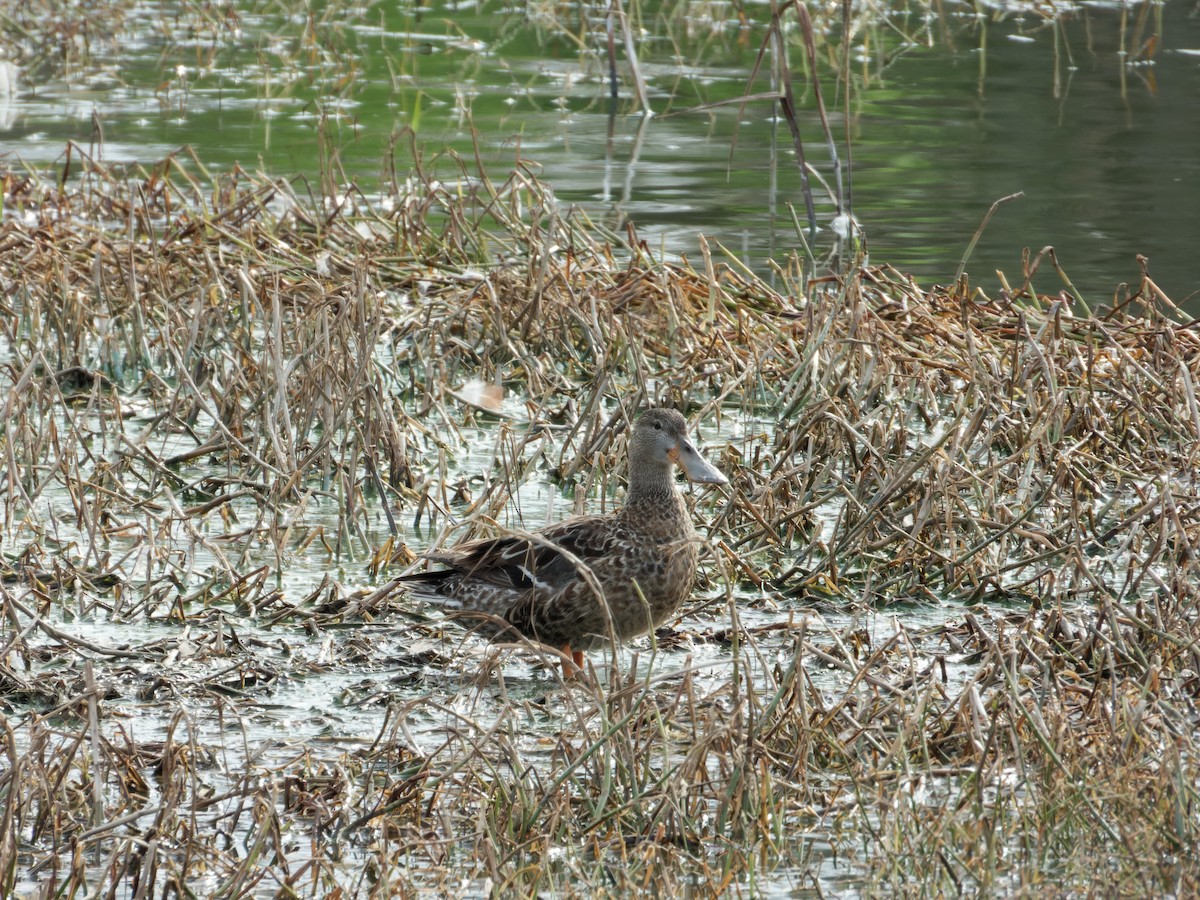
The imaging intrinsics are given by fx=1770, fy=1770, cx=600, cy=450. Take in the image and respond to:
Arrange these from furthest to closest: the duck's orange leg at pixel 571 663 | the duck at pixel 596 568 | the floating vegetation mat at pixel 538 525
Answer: the duck at pixel 596 568, the duck's orange leg at pixel 571 663, the floating vegetation mat at pixel 538 525

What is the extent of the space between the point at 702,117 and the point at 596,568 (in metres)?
9.59

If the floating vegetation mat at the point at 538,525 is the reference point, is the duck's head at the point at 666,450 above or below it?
above

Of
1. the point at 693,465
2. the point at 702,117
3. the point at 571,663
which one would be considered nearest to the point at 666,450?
the point at 693,465

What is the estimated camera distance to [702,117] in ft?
47.0

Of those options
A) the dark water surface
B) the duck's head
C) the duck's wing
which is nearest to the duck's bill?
the duck's head

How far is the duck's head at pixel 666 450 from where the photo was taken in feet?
18.3

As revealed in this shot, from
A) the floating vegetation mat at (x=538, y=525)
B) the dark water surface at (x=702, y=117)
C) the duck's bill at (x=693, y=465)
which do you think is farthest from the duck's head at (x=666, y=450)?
the dark water surface at (x=702, y=117)

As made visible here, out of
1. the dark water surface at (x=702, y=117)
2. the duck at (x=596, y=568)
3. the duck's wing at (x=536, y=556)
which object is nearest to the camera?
the duck at (x=596, y=568)

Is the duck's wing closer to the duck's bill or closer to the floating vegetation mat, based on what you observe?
the floating vegetation mat

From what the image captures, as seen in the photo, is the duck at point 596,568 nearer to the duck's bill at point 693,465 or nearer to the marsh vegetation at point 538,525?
the duck's bill at point 693,465

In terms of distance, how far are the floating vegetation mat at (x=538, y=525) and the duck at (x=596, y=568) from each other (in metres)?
0.13

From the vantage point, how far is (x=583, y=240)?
887 cm

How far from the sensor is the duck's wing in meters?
5.34

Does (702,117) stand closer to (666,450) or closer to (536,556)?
(666,450)
